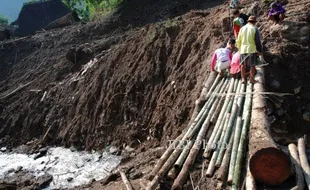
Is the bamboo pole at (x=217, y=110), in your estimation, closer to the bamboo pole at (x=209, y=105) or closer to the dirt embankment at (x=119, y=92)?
the bamboo pole at (x=209, y=105)

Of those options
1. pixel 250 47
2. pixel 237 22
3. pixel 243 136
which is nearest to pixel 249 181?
pixel 243 136

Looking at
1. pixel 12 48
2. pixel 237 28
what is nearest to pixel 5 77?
pixel 12 48

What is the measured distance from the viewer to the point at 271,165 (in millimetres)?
5402

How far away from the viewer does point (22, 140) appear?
554 inches

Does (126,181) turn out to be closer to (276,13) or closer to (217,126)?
(217,126)

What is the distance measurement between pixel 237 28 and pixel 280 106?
2593 mm

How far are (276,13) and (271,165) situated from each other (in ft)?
17.8

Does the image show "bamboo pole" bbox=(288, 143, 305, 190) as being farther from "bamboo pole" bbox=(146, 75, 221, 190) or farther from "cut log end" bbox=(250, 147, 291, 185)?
"bamboo pole" bbox=(146, 75, 221, 190)

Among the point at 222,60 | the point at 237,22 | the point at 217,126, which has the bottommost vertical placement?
the point at 217,126

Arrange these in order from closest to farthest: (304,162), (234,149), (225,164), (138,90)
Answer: (304,162) < (225,164) < (234,149) < (138,90)

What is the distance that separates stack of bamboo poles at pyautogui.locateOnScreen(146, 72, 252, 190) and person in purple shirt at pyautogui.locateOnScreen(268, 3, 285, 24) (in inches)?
98.7

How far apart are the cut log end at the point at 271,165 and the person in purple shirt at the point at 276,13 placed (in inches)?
206

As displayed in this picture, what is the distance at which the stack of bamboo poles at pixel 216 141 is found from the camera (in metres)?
6.05

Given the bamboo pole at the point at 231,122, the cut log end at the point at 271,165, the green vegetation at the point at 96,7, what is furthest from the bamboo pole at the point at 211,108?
the green vegetation at the point at 96,7
